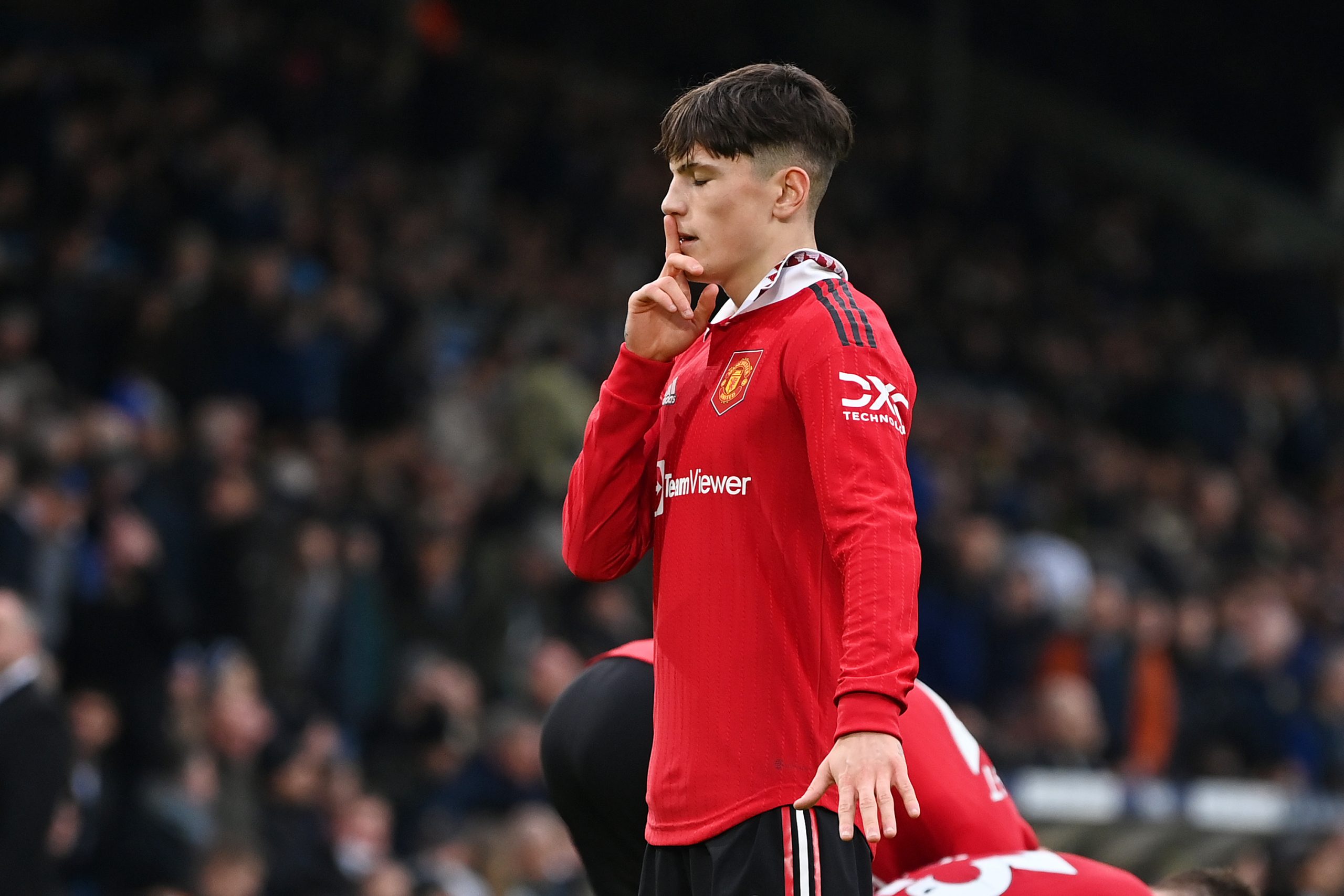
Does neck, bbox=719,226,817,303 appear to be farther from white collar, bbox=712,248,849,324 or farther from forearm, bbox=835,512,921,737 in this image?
forearm, bbox=835,512,921,737

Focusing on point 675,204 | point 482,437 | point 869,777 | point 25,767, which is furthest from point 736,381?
point 482,437

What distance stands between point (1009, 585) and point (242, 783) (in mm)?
5705

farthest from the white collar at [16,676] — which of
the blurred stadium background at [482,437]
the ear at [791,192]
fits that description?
the ear at [791,192]

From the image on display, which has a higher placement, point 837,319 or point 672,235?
point 672,235

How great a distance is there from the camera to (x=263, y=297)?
32.2 feet

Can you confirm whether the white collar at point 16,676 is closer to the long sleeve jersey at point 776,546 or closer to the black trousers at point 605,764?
the black trousers at point 605,764

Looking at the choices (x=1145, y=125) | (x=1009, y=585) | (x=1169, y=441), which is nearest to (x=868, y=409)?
(x=1009, y=585)

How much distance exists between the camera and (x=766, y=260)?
2855mm

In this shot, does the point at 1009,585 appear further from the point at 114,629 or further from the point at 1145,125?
the point at 1145,125

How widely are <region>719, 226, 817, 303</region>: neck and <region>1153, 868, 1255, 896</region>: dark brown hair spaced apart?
74.6 inches

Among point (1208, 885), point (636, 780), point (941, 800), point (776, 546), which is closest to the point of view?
point (776, 546)

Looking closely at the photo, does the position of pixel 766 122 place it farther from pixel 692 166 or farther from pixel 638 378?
pixel 638 378

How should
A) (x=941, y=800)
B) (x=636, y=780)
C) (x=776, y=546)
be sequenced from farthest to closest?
(x=941, y=800) < (x=636, y=780) < (x=776, y=546)

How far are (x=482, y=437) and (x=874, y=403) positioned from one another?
8588 millimetres
